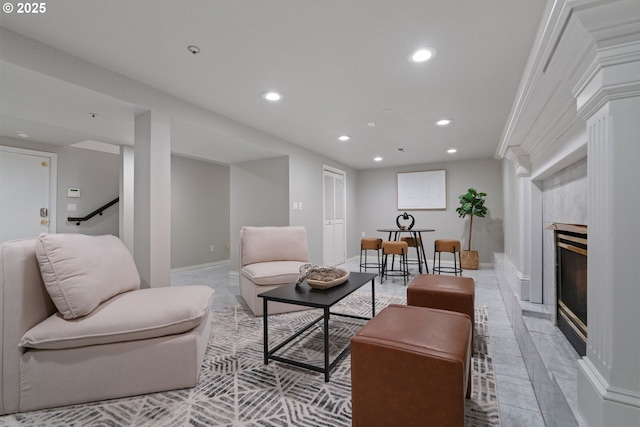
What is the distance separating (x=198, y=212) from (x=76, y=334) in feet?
14.5

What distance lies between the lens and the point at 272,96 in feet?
9.01

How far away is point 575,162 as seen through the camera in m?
1.81

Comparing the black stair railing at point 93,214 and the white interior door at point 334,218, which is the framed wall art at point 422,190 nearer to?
the white interior door at point 334,218

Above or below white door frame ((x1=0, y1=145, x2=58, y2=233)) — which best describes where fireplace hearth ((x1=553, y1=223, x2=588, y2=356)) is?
below

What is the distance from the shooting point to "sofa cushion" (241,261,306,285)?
2824 millimetres

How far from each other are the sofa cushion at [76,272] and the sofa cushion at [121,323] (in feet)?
0.24

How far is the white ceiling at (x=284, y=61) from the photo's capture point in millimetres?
1608

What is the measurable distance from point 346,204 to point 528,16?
494 cm

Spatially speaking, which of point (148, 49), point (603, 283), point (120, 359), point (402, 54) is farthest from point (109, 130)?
point (603, 283)

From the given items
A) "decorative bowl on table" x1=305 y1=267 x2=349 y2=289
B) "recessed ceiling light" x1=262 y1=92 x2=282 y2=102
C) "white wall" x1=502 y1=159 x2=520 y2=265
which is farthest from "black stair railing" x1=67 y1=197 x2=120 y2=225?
"white wall" x1=502 y1=159 x2=520 y2=265

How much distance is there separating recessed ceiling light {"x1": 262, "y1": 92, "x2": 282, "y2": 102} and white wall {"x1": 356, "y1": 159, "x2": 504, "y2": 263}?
175 inches

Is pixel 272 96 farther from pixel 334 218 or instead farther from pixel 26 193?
pixel 26 193

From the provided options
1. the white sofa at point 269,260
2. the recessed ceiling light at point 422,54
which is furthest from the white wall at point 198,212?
the recessed ceiling light at point 422,54

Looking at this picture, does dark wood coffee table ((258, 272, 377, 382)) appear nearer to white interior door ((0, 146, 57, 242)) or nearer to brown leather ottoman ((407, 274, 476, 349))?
brown leather ottoman ((407, 274, 476, 349))
